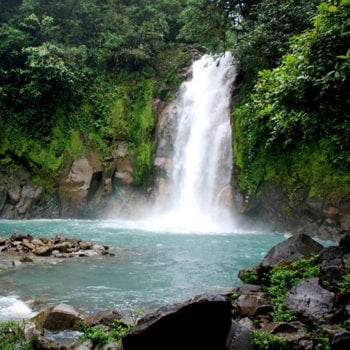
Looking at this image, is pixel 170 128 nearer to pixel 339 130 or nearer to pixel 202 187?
pixel 202 187

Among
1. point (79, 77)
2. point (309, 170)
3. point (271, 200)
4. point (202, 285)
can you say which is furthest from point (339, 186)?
point (79, 77)

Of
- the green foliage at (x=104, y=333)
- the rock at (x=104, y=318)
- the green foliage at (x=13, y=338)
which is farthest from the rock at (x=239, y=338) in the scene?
the green foliage at (x=13, y=338)

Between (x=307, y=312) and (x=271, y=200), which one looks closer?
(x=307, y=312)

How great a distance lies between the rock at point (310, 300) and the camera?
16.6 feet

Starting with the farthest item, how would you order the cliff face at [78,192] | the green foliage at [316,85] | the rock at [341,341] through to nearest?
the cliff face at [78,192], the green foliage at [316,85], the rock at [341,341]

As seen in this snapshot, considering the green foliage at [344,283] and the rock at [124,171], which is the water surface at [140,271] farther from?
the rock at [124,171]

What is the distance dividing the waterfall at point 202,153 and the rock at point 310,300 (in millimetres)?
11826

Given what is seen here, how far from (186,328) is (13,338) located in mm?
2090

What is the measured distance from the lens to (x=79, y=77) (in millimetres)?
21594

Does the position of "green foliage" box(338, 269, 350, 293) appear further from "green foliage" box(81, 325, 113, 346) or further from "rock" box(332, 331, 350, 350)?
"green foliage" box(81, 325, 113, 346)

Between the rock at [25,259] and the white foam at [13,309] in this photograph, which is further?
the rock at [25,259]

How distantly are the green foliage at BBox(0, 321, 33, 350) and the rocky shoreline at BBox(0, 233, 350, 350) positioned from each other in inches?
4.2

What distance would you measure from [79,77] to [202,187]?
9096 millimetres

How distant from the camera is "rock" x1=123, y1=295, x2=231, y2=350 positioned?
4.24 metres
